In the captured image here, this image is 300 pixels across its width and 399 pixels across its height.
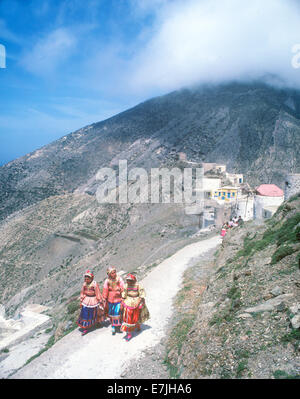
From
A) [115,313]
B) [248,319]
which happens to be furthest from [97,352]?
[248,319]

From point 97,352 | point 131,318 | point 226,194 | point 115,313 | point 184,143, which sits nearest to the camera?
point 97,352

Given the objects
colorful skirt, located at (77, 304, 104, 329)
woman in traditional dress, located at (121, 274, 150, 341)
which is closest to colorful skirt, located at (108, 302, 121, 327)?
woman in traditional dress, located at (121, 274, 150, 341)

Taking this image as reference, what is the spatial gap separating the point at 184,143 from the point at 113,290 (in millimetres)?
58253

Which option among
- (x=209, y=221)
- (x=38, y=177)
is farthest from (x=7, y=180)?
(x=209, y=221)

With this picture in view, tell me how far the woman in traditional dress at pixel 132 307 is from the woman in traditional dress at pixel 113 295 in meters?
0.29

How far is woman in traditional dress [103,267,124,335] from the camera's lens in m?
8.06

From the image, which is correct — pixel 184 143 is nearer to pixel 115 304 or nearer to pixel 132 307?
pixel 115 304

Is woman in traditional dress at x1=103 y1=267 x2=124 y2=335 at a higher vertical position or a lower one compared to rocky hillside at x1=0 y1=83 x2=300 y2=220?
lower

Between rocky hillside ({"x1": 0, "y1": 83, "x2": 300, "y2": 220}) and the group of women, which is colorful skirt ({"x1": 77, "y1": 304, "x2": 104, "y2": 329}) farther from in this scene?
rocky hillside ({"x1": 0, "y1": 83, "x2": 300, "y2": 220})

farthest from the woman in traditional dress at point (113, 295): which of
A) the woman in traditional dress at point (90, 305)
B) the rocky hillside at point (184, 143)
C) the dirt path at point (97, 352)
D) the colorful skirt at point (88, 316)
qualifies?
the rocky hillside at point (184, 143)

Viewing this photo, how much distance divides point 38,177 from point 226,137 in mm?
41880

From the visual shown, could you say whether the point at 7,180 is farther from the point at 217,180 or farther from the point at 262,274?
the point at 262,274

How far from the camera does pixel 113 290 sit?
8.22 m

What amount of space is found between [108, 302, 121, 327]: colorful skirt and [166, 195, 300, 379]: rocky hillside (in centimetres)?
142
